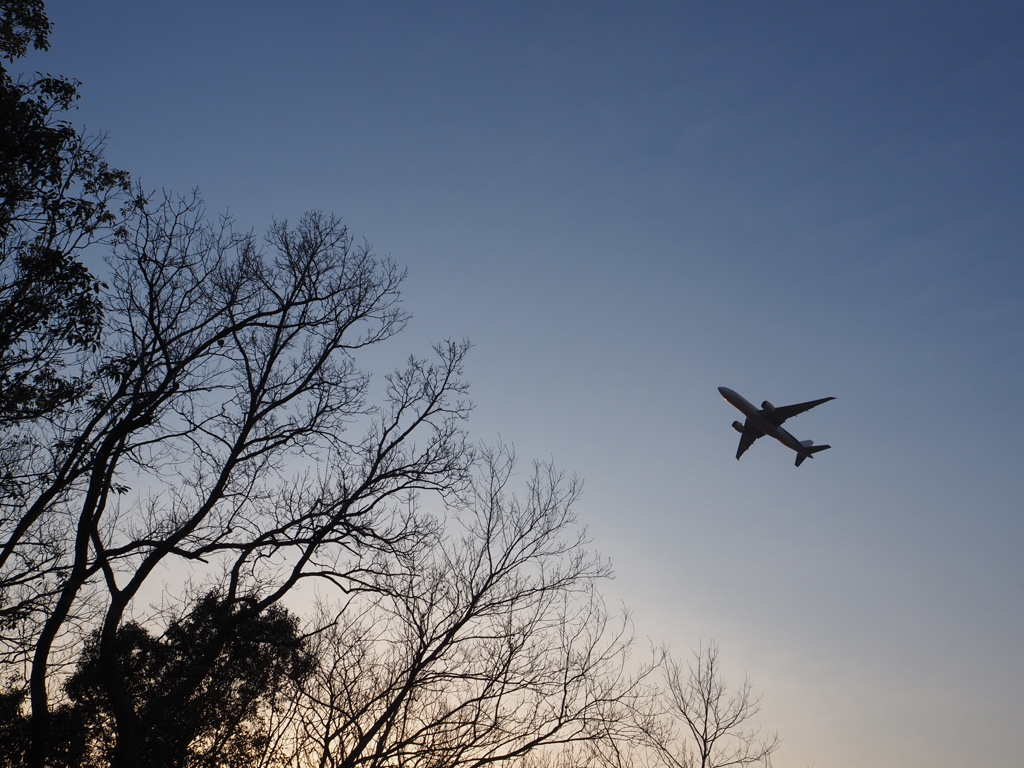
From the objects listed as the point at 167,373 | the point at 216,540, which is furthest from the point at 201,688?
the point at 167,373

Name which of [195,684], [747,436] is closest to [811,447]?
[747,436]

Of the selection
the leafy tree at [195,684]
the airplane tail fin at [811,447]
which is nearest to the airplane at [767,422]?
the airplane tail fin at [811,447]

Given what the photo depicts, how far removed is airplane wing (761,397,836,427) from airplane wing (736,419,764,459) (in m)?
1.39

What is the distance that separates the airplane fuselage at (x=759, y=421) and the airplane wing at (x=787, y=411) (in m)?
0.32

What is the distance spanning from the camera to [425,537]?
Answer: 14.4m

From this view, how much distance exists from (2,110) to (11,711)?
34.0ft

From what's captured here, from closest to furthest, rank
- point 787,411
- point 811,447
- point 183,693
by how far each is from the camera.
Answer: point 183,693, point 787,411, point 811,447

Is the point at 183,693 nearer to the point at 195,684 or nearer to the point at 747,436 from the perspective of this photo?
the point at 195,684

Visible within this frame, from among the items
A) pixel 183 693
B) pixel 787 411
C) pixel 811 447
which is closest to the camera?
pixel 183 693

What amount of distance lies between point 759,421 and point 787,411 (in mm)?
1801

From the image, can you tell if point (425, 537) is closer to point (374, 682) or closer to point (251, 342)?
point (374, 682)

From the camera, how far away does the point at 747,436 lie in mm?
38500

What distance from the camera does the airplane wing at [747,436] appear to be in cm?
3806

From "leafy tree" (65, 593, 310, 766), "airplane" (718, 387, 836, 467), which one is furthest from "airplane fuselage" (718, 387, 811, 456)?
"leafy tree" (65, 593, 310, 766)
